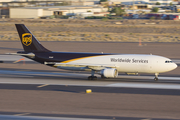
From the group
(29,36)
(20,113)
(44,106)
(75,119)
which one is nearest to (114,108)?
(75,119)

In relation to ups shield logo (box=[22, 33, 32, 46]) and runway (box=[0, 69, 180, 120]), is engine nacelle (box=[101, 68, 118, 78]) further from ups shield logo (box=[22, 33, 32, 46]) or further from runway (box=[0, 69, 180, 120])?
ups shield logo (box=[22, 33, 32, 46])

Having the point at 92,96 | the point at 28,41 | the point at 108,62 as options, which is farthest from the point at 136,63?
the point at 28,41

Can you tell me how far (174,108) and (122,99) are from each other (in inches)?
168

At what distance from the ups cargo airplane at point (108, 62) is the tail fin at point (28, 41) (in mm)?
725

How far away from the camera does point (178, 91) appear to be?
26.1m

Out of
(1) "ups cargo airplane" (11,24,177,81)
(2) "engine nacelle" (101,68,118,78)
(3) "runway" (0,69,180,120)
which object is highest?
(1) "ups cargo airplane" (11,24,177,81)

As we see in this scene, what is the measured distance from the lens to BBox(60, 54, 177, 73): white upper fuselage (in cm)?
3031

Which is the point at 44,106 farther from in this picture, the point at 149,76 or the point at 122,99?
the point at 149,76

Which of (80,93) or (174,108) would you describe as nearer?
(174,108)

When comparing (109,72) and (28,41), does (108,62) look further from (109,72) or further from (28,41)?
(28,41)

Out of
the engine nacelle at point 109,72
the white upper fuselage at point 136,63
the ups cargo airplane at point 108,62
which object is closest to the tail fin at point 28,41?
the ups cargo airplane at point 108,62

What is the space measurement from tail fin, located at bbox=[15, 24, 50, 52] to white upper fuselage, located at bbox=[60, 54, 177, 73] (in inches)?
273

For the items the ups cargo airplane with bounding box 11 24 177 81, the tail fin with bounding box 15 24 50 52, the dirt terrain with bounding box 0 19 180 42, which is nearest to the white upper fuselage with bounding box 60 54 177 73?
the ups cargo airplane with bounding box 11 24 177 81

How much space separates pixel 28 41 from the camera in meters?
34.0
